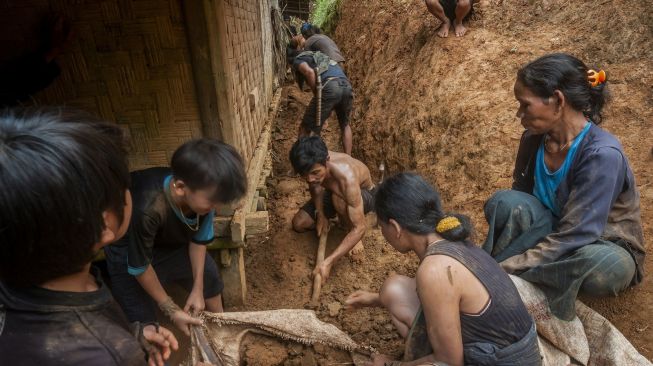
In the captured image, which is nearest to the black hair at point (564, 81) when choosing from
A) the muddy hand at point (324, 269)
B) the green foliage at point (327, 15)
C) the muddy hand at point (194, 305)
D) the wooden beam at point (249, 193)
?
the wooden beam at point (249, 193)

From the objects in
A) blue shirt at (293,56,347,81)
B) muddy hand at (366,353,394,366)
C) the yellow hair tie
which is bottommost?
muddy hand at (366,353,394,366)

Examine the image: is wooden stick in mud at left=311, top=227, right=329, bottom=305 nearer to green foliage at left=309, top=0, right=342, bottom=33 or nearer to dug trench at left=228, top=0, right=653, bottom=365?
dug trench at left=228, top=0, right=653, bottom=365

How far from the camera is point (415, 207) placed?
1754 mm

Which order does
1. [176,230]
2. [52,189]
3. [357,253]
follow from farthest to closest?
[357,253]
[176,230]
[52,189]

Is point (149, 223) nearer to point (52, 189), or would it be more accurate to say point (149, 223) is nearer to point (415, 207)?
point (52, 189)

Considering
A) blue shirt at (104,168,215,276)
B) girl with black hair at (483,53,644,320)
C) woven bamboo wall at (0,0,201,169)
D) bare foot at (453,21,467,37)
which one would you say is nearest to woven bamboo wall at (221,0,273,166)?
woven bamboo wall at (0,0,201,169)

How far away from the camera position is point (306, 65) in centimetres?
531

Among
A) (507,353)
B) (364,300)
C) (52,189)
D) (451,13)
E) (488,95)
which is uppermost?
(451,13)

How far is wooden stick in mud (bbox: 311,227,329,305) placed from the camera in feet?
10.5

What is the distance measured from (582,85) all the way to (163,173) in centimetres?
223

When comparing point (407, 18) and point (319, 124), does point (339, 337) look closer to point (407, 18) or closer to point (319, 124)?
point (319, 124)

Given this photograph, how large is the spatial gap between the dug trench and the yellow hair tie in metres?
1.16

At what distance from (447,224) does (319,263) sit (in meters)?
1.90

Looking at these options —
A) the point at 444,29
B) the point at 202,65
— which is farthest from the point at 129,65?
the point at 444,29
